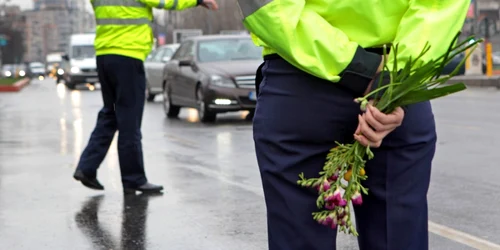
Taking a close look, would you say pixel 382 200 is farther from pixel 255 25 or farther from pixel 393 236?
pixel 255 25

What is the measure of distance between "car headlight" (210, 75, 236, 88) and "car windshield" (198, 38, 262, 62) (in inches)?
39.5

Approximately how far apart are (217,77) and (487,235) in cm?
1113

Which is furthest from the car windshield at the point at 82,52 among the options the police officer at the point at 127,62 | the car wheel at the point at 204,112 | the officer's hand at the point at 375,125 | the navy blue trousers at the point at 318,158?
the officer's hand at the point at 375,125

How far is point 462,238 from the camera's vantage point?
5855mm

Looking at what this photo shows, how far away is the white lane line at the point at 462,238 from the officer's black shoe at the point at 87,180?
277 cm

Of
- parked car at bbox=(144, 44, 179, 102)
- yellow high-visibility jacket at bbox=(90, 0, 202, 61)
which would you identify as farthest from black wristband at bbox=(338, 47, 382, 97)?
parked car at bbox=(144, 44, 179, 102)

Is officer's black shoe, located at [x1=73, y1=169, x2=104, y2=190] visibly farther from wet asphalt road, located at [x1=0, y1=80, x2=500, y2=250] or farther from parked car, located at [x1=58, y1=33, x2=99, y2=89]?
parked car, located at [x1=58, y1=33, x2=99, y2=89]

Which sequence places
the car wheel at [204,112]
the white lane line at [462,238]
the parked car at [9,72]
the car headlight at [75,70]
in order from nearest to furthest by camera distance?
the white lane line at [462,238], the car wheel at [204,112], the car headlight at [75,70], the parked car at [9,72]

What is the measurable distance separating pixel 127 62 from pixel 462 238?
9.12 ft

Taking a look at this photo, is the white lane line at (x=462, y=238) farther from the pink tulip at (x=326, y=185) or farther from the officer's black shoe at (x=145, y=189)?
the pink tulip at (x=326, y=185)

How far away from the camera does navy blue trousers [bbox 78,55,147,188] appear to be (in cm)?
746

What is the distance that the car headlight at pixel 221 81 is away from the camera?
16.7m

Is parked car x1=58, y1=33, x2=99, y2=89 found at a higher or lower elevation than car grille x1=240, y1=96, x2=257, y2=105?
lower

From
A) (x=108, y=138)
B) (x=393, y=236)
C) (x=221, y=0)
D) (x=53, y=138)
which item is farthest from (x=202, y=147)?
(x=221, y=0)
